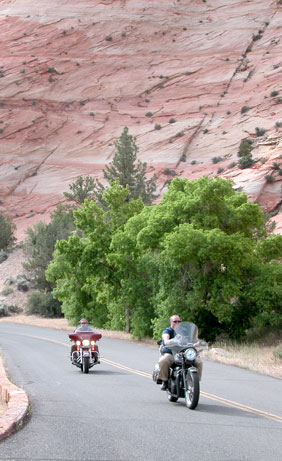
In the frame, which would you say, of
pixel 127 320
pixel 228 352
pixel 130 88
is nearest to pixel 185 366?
pixel 228 352

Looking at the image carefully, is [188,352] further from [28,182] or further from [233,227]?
[28,182]

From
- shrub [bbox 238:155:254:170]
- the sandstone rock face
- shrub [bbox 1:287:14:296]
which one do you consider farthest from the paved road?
the sandstone rock face

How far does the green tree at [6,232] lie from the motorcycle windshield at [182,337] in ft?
194

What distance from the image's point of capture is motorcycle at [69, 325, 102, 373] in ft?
50.5

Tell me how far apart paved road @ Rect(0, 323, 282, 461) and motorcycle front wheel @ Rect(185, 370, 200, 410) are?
0.54 feet

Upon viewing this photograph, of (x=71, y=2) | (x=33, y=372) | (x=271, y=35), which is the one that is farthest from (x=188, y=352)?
(x=71, y=2)

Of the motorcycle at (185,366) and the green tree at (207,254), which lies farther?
the green tree at (207,254)

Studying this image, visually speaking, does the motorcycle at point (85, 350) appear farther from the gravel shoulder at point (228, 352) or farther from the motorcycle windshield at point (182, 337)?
the motorcycle windshield at point (182, 337)

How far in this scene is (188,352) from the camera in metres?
9.66

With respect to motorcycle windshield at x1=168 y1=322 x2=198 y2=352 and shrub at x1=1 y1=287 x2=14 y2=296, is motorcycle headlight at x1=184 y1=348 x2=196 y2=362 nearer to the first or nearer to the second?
motorcycle windshield at x1=168 y1=322 x2=198 y2=352

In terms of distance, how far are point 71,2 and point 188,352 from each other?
4216 inches

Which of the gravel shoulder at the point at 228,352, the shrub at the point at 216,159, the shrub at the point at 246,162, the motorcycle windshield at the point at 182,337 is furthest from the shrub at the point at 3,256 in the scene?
the motorcycle windshield at the point at 182,337

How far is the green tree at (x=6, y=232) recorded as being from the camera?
67438mm

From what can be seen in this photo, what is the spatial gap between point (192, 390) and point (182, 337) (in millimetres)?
990
